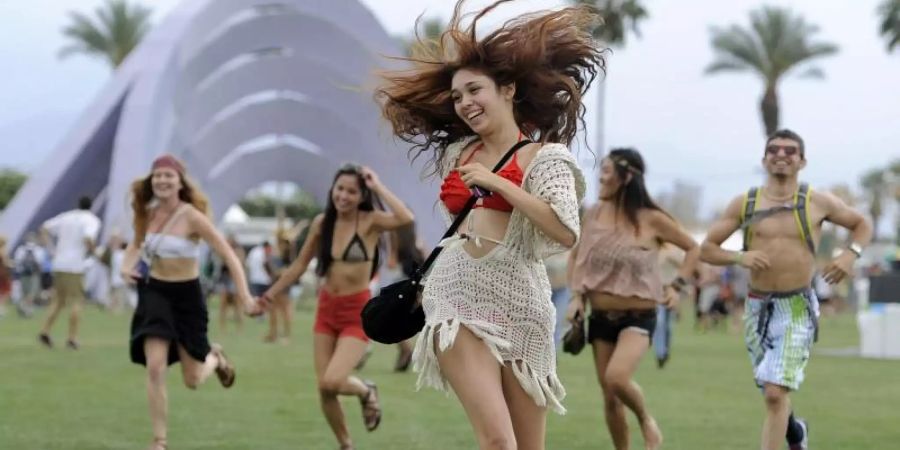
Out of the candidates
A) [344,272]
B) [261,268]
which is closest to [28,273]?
[261,268]

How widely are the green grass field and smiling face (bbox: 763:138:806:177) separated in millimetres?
2287

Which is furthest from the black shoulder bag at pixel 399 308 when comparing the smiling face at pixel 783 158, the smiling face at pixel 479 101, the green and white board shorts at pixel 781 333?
the smiling face at pixel 783 158

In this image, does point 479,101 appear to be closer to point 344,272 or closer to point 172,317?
point 344,272

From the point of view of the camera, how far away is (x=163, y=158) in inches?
373

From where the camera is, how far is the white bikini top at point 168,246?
9.34 m

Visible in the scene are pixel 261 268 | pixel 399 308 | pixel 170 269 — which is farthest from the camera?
pixel 261 268

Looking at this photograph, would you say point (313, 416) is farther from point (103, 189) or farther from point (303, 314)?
point (103, 189)

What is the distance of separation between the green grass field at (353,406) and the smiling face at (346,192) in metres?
1.55

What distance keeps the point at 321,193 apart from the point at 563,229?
191 ft

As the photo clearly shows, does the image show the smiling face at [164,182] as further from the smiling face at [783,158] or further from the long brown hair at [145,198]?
the smiling face at [783,158]

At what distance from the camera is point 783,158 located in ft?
28.0

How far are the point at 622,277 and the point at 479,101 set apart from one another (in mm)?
3858

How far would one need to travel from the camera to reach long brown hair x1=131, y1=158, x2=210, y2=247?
9.47 m

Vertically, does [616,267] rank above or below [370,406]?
above
